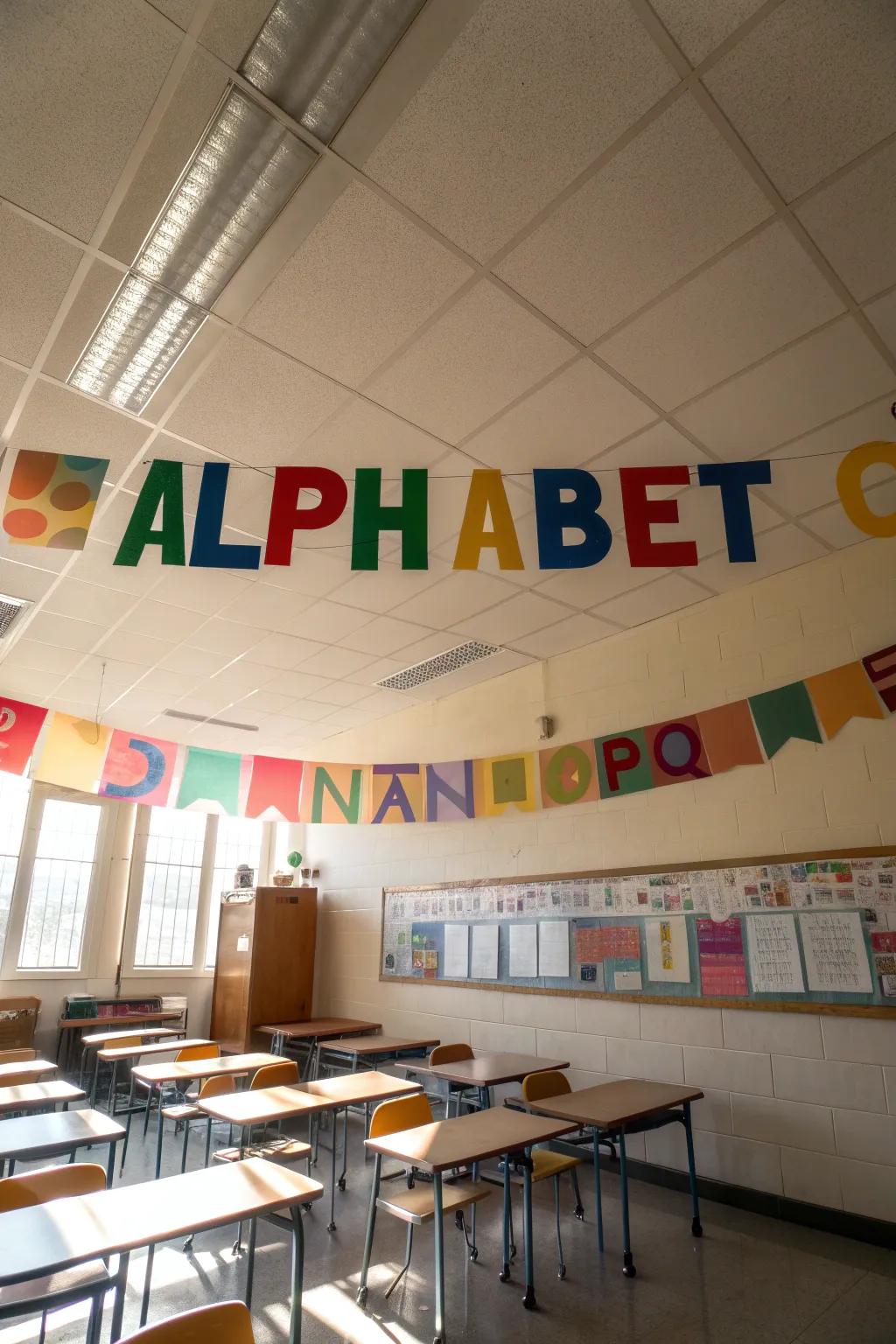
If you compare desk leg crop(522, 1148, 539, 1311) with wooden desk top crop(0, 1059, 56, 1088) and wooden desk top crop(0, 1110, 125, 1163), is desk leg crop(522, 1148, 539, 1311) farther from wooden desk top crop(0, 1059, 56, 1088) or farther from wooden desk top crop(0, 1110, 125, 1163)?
wooden desk top crop(0, 1059, 56, 1088)

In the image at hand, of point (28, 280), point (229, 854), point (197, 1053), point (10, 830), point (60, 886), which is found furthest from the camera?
point (229, 854)

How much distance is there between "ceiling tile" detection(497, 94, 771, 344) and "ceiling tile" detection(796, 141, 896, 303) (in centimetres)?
16

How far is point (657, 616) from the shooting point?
440cm

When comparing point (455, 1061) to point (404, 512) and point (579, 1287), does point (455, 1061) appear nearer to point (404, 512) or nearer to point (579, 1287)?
point (579, 1287)

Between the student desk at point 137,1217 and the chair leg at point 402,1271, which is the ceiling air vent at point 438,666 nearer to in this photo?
the chair leg at point 402,1271

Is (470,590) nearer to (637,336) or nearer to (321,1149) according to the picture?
(637,336)

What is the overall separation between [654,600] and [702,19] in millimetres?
2853

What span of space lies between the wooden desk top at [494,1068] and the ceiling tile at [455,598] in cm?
245

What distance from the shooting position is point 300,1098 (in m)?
3.12

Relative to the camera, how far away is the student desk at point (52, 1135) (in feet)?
8.09

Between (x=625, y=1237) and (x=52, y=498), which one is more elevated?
(x=52, y=498)

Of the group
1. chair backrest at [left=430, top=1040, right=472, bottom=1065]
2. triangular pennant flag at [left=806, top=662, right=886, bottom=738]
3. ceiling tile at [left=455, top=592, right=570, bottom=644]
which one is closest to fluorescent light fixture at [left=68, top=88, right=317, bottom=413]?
ceiling tile at [left=455, top=592, right=570, bottom=644]

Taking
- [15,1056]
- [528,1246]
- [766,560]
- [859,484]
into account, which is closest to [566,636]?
[766,560]

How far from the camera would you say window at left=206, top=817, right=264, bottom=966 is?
7449 millimetres
